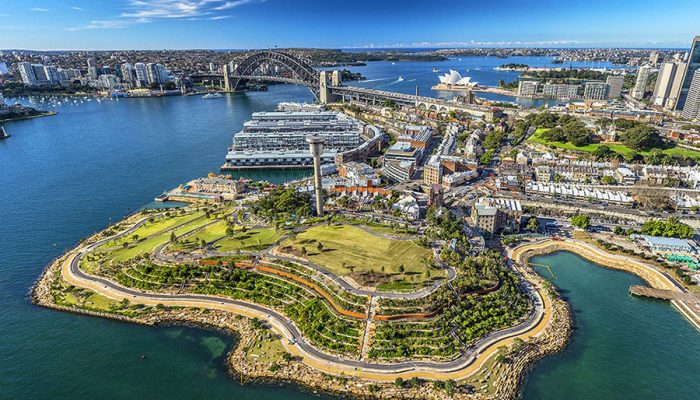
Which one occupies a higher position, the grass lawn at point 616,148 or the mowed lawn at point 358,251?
the grass lawn at point 616,148

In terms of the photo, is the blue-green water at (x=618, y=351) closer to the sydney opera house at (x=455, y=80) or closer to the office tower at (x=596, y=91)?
the office tower at (x=596, y=91)


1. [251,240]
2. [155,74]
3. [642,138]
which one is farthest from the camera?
[155,74]

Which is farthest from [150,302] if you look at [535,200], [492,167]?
[492,167]

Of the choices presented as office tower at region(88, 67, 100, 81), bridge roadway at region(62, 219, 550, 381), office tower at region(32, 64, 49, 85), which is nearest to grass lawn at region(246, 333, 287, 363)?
bridge roadway at region(62, 219, 550, 381)

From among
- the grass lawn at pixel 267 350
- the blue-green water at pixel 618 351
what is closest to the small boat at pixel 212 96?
the grass lawn at pixel 267 350

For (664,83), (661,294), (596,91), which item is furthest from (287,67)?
(661,294)

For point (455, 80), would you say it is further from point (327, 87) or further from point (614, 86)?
point (327, 87)

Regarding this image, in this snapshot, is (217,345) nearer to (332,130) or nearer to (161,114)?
(332,130)
